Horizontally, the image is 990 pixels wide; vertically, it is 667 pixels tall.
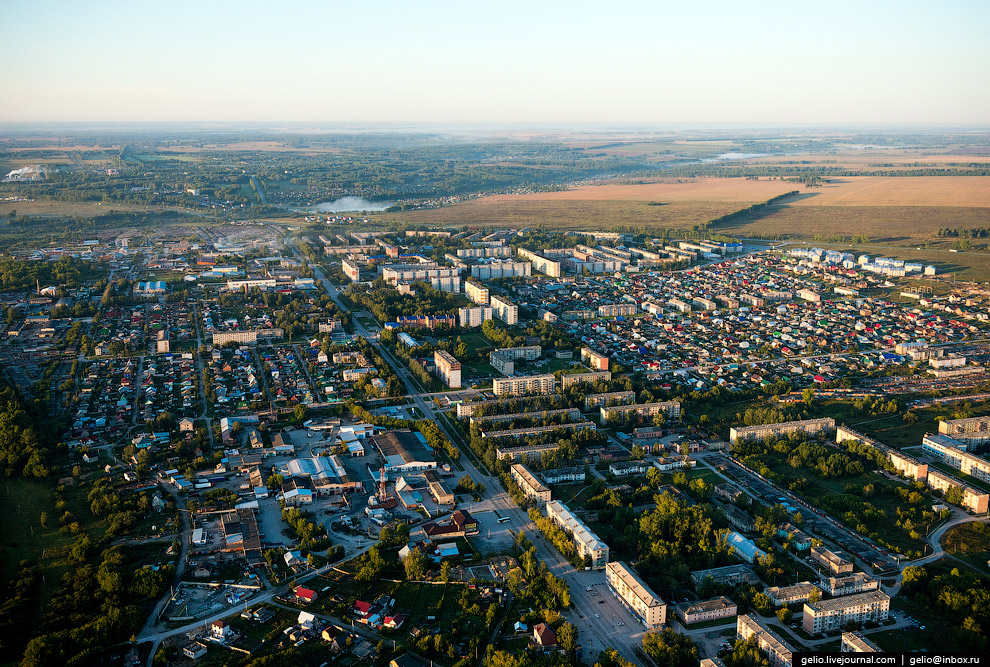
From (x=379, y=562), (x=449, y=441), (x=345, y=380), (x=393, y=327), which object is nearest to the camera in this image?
(x=379, y=562)

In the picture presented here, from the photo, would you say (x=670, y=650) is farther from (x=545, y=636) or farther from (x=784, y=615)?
(x=784, y=615)

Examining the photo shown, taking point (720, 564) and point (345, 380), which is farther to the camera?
point (345, 380)

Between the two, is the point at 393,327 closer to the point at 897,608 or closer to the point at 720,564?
the point at 720,564

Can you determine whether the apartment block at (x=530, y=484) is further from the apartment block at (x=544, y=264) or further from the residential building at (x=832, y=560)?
the apartment block at (x=544, y=264)

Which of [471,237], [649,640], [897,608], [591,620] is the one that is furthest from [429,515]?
[471,237]

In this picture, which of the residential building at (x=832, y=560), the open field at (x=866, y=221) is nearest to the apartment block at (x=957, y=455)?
the residential building at (x=832, y=560)
